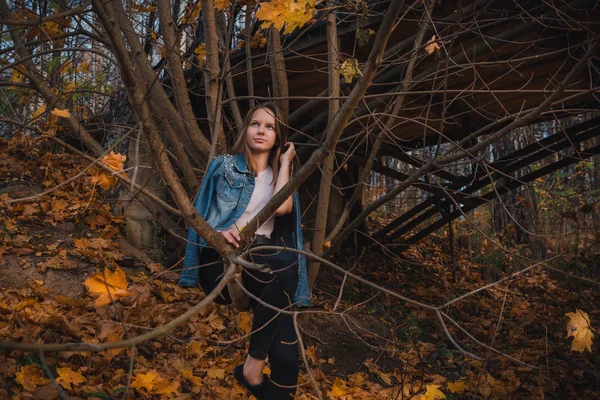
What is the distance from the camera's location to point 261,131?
265cm

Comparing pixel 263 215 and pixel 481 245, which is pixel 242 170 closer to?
pixel 263 215

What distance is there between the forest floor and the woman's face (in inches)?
32.7

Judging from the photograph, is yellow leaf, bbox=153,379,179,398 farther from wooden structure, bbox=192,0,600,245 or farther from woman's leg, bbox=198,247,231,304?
wooden structure, bbox=192,0,600,245

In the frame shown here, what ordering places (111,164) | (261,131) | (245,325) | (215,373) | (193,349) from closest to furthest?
1. (111,164)
2. (261,131)
3. (215,373)
4. (193,349)
5. (245,325)

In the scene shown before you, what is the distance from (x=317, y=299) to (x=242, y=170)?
2763 millimetres

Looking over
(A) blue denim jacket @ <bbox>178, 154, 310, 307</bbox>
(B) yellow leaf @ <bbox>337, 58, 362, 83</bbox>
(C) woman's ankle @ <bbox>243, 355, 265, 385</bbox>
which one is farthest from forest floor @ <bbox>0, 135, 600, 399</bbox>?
(B) yellow leaf @ <bbox>337, 58, 362, 83</bbox>

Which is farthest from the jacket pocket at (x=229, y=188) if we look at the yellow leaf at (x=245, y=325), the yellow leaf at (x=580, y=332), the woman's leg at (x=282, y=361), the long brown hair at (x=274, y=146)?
the yellow leaf at (x=580, y=332)

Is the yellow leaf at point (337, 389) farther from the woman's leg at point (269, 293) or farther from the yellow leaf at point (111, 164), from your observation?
the yellow leaf at point (111, 164)

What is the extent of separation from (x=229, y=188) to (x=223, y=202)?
82mm

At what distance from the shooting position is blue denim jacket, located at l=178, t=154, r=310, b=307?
255 centimetres

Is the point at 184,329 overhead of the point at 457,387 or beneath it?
overhead

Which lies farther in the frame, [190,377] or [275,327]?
[190,377]

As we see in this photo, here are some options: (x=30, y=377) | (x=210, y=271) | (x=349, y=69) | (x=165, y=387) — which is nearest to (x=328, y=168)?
(x=210, y=271)

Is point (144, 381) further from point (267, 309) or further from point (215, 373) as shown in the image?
→ point (267, 309)
